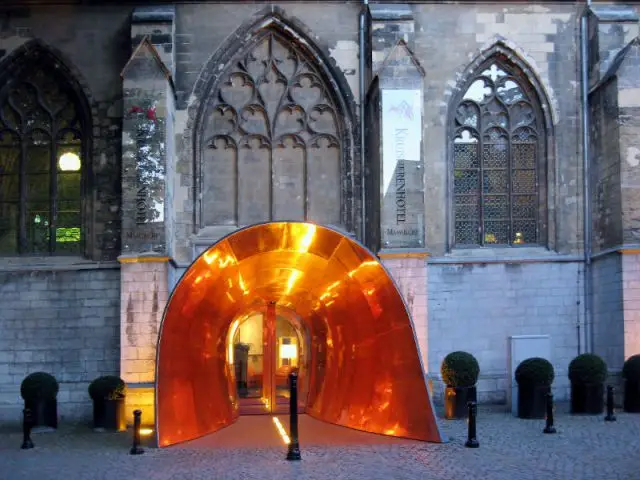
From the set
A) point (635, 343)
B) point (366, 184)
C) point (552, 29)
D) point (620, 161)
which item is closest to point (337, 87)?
point (366, 184)

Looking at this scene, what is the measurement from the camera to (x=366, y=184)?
62.5 ft

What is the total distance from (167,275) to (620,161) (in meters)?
9.71

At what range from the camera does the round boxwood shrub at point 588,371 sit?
16453 mm

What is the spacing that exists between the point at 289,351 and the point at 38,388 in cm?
487

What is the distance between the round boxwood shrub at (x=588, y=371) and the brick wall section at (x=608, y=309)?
129 centimetres

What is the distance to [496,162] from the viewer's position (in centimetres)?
1977

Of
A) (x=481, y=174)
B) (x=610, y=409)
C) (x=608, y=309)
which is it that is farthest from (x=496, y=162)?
(x=610, y=409)

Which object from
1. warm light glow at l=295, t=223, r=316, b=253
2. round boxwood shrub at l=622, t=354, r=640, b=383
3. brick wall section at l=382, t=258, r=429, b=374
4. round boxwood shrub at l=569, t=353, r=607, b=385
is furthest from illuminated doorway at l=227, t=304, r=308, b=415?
round boxwood shrub at l=622, t=354, r=640, b=383

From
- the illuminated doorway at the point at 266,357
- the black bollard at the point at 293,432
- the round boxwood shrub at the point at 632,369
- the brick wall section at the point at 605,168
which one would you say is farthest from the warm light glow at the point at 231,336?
the brick wall section at the point at 605,168

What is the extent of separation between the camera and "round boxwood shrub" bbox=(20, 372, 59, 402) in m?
16.0

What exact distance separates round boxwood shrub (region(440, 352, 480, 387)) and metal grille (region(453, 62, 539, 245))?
375cm

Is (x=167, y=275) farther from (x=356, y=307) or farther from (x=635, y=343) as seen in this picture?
Answer: (x=635, y=343)

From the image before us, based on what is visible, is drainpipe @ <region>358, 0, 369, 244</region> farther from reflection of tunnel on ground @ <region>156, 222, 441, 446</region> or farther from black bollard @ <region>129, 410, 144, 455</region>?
black bollard @ <region>129, 410, 144, 455</region>

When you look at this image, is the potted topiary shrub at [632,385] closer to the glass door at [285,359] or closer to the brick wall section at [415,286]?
the brick wall section at [415,286]
